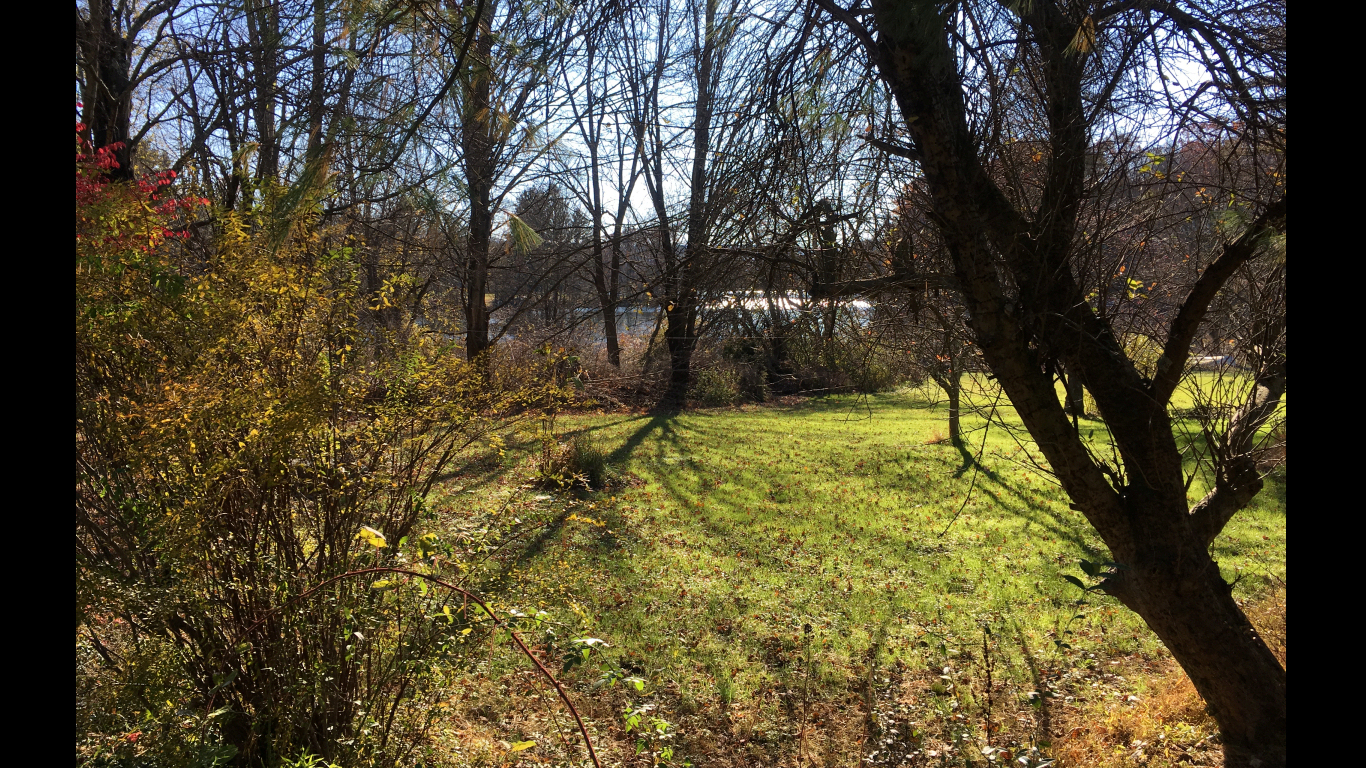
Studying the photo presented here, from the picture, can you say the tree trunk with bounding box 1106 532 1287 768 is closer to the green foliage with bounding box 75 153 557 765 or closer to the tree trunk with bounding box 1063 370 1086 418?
the tree trunk with bounding box 1063 370 1086 418

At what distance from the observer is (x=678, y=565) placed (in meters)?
6.68

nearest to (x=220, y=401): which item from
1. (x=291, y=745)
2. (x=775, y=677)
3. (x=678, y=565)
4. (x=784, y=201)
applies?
(x=291, y=745)

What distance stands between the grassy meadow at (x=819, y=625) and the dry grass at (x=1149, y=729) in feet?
0.05

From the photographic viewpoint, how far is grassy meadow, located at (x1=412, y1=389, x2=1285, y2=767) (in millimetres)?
3643

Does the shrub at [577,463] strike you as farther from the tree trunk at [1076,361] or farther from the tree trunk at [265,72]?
the tree trunk at [1076,361]

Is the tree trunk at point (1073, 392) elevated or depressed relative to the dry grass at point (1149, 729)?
elevated

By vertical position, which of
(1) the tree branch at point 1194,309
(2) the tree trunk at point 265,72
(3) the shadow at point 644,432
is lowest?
(3) the shadow at point 644,432

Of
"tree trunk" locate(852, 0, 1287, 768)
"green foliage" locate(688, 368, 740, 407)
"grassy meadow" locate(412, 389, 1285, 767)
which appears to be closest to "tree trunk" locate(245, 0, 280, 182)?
"grassy meadow" locate(412, 389, 1285, 767)

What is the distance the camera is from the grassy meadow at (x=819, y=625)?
3643mm

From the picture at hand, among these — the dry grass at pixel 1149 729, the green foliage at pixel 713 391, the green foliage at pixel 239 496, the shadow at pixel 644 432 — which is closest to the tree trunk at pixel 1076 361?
the dry grass at pixel 1149 729

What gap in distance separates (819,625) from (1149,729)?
231 centimetres

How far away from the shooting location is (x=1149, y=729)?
369cm

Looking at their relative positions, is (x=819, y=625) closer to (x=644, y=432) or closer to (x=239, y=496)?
(x=239, y=496)

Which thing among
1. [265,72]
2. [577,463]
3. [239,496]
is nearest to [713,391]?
[577,463]
